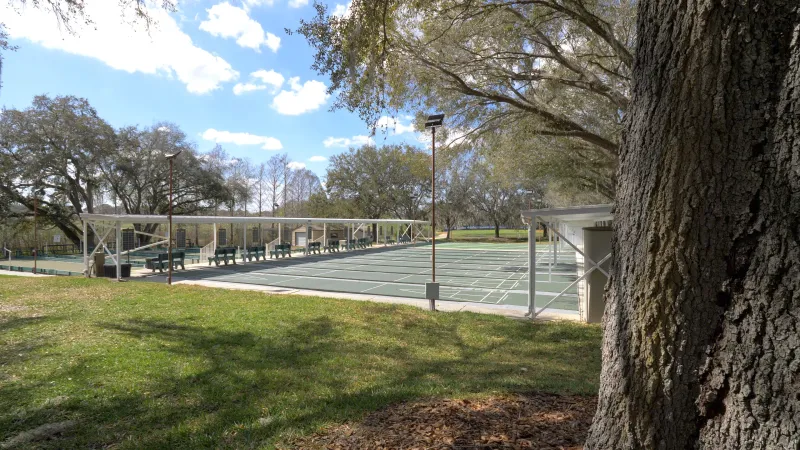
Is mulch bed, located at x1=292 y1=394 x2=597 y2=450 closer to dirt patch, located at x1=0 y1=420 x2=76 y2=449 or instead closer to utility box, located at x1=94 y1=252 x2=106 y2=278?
dirt patch, located at x1=0 y1=420 x2=76 y2=449

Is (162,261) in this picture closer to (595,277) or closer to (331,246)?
(331,246)

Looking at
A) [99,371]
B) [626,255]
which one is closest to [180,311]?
[99,371]

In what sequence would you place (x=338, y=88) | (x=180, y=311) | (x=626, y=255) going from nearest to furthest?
(x=626, y=255) < (x=338, y=88) < (x=180, y=311)

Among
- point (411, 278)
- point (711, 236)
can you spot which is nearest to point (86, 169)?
point (411, 278)

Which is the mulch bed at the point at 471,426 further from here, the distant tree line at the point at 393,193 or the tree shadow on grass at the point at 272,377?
the distant tree line at the point at 393,193

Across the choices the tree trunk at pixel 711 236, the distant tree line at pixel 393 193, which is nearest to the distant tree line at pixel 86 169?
the distant tree line at pixel 393 193

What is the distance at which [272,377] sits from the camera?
194 inches

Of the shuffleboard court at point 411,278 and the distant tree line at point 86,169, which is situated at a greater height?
the distant tree line at point 86,169

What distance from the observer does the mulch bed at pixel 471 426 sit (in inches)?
111

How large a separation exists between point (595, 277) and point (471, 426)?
6.68 m

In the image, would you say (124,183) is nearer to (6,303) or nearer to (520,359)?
(6,303)

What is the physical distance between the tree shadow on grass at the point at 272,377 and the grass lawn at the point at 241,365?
20 millimetres

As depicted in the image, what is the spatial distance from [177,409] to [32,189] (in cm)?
3699

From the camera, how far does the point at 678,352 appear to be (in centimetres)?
187
